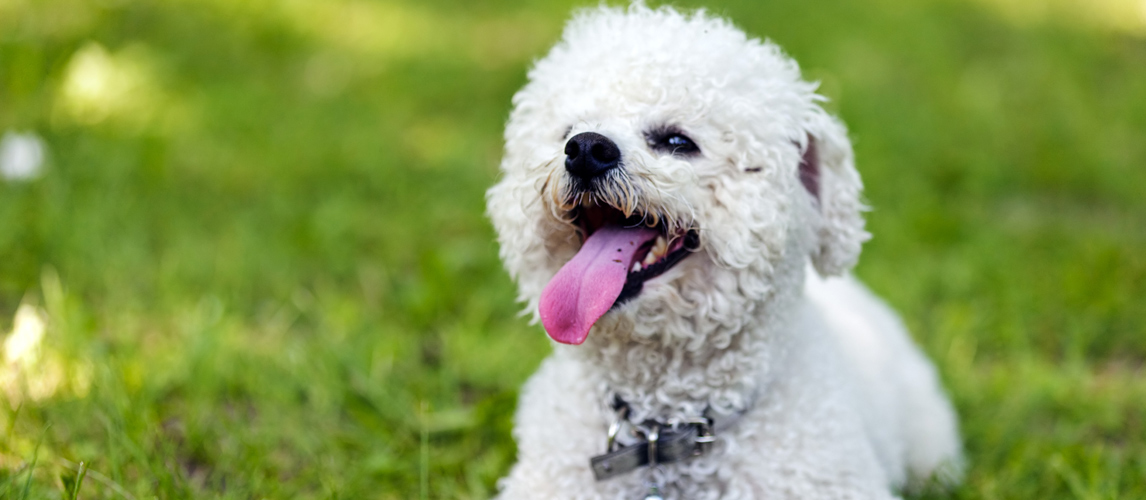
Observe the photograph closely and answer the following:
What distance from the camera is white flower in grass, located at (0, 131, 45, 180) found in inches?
171

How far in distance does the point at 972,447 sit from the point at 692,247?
5.50 ft

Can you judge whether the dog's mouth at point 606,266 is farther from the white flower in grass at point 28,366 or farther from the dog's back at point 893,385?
the white flower in grass at point 28,366

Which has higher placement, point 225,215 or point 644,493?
point 225,215

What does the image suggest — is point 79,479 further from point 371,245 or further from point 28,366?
point 371,245

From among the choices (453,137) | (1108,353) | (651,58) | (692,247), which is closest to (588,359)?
(692,247)

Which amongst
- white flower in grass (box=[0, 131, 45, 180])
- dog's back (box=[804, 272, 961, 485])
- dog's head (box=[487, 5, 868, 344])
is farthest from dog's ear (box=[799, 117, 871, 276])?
white flower in grass (box=[0, 131, 45, 180])

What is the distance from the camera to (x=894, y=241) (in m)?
4.62

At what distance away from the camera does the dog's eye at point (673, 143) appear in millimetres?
2291

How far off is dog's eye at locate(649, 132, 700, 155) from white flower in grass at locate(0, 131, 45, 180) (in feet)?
11.1

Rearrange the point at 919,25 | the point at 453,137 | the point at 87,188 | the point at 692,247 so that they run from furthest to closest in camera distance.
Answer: the point at 919,25 → the point at 453,137 → the point at 87,188 → the point at 692,247

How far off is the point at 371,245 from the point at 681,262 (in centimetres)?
259

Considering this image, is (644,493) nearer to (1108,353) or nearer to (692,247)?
(692,247)

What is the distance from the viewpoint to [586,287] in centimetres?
214

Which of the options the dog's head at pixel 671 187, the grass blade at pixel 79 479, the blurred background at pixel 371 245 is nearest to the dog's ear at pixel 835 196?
the dog's head at pixel 671 187
